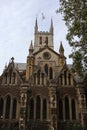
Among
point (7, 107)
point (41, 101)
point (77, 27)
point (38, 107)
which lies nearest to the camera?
point (77, 27)

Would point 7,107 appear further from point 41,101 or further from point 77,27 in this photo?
point 77,27

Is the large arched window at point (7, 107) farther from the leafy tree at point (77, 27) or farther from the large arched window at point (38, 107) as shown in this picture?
the leafy tree at point (77, 27)

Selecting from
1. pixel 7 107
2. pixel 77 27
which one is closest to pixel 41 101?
pixel 7 107

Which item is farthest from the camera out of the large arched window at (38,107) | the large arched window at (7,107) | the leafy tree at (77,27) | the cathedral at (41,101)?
the large arched window at (38,107)

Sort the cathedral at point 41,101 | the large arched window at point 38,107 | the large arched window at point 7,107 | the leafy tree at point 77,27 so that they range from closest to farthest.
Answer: the leafy tree at point 77,27 → the cathedral at point 41,101 → the large arched window at point 7,107 → the large arched window at point 38,107

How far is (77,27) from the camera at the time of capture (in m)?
24.4

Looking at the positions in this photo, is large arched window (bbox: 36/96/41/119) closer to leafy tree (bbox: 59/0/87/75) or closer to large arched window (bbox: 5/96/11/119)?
large arched window (bbox: 5/96/11/119)

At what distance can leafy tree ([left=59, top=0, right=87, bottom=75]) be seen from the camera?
24.3 meters

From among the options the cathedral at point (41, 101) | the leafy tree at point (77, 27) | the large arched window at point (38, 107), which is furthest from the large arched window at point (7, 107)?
the leafy tree at point (77, 27)

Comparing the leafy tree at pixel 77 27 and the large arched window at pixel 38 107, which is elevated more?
the leafy tree at pixel 77 27

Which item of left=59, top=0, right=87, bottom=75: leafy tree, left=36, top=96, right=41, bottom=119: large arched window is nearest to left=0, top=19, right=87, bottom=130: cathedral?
left=36, top=96, right=41, bottom=119: large arched window

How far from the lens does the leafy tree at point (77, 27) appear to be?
24333mm

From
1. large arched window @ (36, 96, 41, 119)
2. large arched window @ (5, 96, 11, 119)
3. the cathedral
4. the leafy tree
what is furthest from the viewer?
large arched window @ (36, 96, 41, 119)

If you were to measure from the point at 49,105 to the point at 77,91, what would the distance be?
543 cm
